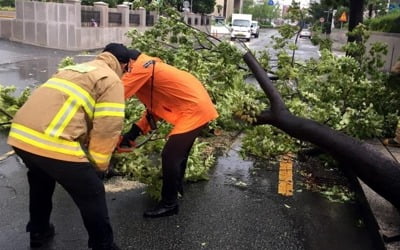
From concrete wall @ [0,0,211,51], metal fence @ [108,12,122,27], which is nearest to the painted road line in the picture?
concrete wall @ [0,0,211,51]

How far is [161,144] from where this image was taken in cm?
529

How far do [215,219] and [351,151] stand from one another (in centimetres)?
132

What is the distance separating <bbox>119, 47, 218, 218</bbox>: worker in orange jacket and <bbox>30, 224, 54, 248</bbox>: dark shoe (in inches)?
34.0

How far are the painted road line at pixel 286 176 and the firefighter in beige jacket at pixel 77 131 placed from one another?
2.43 metres

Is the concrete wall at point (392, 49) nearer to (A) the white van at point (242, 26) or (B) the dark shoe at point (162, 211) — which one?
(B) the dark shoe at point (162, 211)

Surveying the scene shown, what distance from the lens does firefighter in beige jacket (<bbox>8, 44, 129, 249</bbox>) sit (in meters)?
2.81

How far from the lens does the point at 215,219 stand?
13.8 ft

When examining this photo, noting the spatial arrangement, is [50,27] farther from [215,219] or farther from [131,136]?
[215,219]

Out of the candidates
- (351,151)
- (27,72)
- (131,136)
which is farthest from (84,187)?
(27,72)

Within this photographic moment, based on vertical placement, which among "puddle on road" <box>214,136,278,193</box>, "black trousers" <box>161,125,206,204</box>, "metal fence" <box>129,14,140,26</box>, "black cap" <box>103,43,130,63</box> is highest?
"black cap" <box>103,43,130,63</box>

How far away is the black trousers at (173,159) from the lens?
13.0ft

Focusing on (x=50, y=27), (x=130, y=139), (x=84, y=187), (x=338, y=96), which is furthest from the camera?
(x=50, y=27)

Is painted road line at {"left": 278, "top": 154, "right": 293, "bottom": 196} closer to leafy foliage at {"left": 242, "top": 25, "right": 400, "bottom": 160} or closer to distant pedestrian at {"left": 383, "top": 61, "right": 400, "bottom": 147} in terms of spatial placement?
leafy foliage at {"left": 242, "top": 25, "right": 400, "bottom": 160}

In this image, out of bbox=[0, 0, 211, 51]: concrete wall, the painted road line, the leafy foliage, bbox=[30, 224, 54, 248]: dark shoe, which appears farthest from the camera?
bbox=[0, 0, 211, 51]: concrete wall
